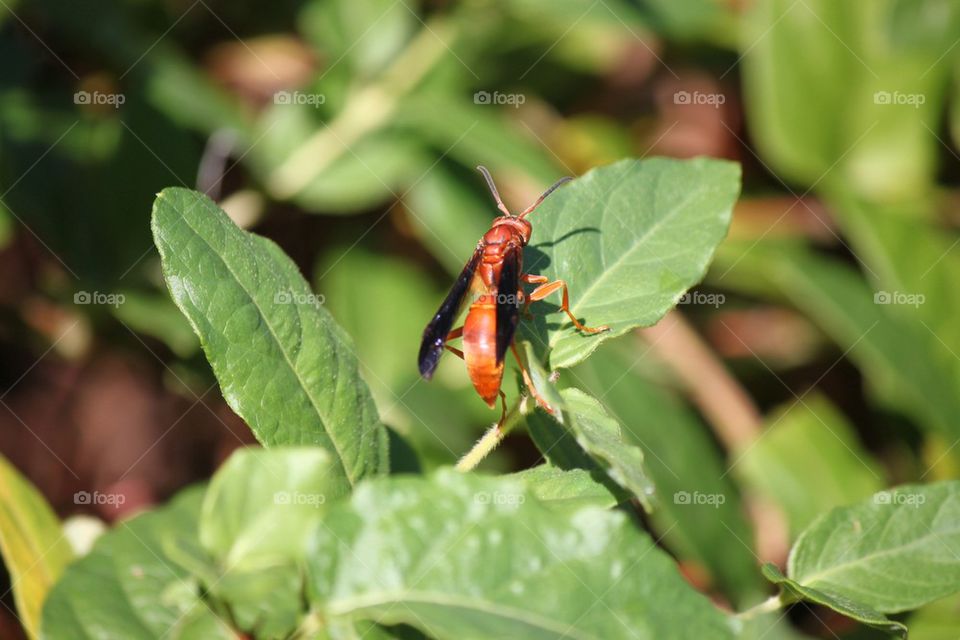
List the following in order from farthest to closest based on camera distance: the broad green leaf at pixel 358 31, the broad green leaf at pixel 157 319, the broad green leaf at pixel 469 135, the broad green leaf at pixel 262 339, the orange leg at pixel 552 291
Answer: the broad green leaf at pixel 358 31, the broad green leaf at pixel 469 135, the broad green leaf at pixel 157 319, the orange leg at pixel 552 291, the broad green leaf at pixel 262 339

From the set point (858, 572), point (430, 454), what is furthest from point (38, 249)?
point (858, 572)

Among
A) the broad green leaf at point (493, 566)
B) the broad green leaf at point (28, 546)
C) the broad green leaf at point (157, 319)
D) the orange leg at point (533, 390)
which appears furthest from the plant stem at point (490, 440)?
the broad green leaf at point (157, 319)

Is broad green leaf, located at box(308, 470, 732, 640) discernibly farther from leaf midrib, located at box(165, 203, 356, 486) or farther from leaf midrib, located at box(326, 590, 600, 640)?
leaf midrib, located at box(165, 203, 356, 486)

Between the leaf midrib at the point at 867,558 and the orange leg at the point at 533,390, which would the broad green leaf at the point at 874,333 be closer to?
the leaf midrib at the point at 867,558

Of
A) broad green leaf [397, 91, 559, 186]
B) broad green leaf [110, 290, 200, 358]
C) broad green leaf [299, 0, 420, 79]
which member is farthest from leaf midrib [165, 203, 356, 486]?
broad green leaf [299, 0, 420, 79]

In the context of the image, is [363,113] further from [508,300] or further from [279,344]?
[279,344]

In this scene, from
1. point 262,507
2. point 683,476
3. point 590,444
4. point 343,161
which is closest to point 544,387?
point 590,444
